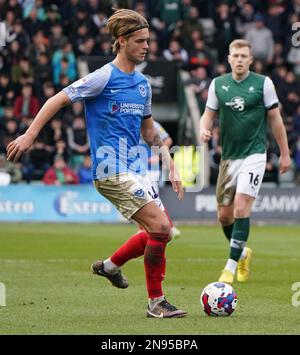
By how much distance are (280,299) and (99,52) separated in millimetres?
18457

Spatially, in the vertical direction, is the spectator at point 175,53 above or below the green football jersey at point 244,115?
above

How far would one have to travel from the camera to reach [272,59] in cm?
2852

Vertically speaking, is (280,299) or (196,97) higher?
(196,97)

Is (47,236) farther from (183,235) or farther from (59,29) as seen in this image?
(59,29)

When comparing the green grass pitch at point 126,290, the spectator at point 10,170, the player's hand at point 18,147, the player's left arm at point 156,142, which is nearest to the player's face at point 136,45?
the player's left arm at point 156,142

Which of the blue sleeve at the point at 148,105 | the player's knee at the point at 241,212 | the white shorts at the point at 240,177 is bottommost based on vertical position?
the player's knee at the point at 241,212

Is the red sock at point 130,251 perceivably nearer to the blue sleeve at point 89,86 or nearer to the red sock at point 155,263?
the red sock at point 155,263

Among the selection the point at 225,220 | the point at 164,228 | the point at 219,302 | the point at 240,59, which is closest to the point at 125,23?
the point at 164,228

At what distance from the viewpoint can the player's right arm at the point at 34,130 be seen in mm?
7938

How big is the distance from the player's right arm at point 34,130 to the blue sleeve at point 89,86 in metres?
0.08

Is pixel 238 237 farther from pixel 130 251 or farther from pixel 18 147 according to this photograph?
pixel 18 147

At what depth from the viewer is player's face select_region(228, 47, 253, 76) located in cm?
1166

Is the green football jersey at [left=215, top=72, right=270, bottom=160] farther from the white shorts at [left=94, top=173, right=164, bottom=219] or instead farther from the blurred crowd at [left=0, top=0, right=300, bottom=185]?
the blurred crowd at [left=0, top=0, right=300, bottom=185]
